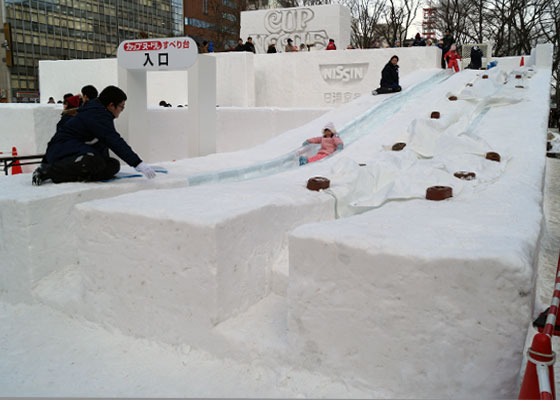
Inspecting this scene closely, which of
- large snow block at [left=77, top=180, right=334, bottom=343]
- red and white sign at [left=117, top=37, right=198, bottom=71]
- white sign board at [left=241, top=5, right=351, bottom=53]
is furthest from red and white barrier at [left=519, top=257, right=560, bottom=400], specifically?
white sign board at [left=241, top=5, right=351, bottom=53]

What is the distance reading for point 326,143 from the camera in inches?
271

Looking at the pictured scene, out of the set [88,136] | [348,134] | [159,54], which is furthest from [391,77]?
[88,136]

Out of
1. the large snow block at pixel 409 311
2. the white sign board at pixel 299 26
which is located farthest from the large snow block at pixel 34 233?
the white sign board at pixel 299 26

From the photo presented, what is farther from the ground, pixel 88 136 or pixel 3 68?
pixel 3 68

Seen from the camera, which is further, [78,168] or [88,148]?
[88,148]

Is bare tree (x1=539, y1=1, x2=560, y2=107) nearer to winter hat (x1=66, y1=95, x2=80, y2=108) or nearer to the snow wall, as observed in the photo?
the snow wall

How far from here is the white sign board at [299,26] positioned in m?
16.3

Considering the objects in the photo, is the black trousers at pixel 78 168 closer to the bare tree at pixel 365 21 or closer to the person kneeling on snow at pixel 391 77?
the person kneeling on snow at pixel 391 77

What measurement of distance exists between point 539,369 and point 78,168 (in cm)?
352

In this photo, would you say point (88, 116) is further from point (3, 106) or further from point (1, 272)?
point (3, 106)

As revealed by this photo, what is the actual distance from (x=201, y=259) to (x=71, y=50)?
177ft

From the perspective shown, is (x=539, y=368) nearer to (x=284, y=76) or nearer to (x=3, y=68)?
(x=284, y=76)

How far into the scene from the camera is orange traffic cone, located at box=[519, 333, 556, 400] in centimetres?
193

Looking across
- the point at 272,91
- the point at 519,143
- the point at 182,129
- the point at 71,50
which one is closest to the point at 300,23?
the point at 272,91
